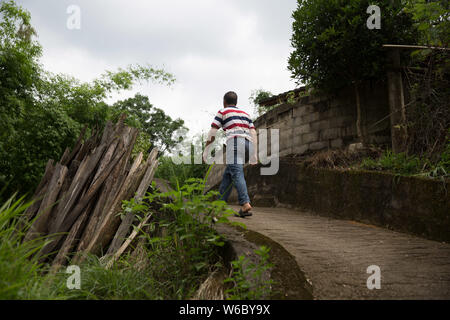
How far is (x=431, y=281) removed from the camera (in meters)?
2.14

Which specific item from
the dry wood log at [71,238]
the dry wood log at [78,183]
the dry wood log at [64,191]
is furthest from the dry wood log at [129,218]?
the dry wood log at [64,191]

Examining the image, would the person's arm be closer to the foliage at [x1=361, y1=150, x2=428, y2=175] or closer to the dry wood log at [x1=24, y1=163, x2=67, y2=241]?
the dry wood log at [x1=24, y1=163, x2=67, y2=241]

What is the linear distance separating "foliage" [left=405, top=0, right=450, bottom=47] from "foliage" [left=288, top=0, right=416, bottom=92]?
342mm

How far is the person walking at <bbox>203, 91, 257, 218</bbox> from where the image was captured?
11.9 ft

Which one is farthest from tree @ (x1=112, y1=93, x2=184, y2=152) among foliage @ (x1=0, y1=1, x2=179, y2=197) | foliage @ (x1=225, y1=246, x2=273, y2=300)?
foliage @ (x1=225, y1=246, x2=273, y2=300)

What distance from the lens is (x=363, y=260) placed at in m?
2.48

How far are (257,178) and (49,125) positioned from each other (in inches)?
284

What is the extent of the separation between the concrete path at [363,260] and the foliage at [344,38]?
2.96m

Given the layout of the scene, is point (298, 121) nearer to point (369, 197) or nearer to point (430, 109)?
point (430, 109)

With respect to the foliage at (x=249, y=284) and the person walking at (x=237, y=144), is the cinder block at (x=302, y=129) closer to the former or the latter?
the person walking at (x=237, y=144)

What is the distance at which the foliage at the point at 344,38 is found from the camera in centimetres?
496

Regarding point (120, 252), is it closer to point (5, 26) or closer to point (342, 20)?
point (342, 20)

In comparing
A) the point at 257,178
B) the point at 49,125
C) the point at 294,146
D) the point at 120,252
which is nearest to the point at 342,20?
the point at 294,146
